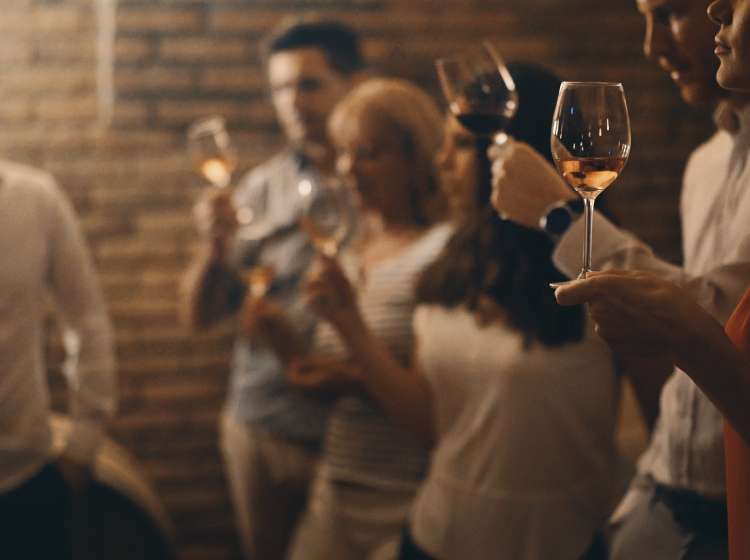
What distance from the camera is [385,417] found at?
2.04m

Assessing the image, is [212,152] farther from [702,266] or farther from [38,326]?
[702,266]

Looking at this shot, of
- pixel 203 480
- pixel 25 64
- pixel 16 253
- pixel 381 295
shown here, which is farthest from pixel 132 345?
pixel 381 295

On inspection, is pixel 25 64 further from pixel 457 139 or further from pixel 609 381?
pixel 609 381

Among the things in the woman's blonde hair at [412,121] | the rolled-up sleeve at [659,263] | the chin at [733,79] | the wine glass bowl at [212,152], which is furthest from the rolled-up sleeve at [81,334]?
the chin at [733,79]

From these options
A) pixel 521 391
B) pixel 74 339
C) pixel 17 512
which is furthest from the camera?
pixel 74 339

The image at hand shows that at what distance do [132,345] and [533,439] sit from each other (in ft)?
7.10

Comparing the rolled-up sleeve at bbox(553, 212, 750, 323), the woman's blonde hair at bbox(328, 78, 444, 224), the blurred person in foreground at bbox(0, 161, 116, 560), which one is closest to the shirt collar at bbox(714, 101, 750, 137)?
the rolled-up sleeve at bbox(553, 212, 750, 323)

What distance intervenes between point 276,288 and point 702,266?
1482 mm

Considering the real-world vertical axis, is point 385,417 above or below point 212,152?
below

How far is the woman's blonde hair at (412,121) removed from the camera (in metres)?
2.10

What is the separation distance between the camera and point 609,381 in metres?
1.58

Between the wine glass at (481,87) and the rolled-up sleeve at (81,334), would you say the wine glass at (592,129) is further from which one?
the rolled-up sleeve at (81,334)

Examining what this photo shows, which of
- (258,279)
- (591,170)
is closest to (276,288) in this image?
(258,279)

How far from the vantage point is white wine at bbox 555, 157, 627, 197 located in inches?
40.1
